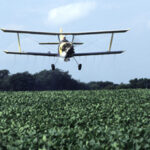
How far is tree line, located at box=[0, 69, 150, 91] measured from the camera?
384 feet

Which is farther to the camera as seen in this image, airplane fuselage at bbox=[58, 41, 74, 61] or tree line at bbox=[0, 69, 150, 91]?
tree line at bbox=[0, 69, 150, 91]

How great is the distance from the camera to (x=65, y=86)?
12444 cm

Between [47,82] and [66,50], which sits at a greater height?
[47,82]

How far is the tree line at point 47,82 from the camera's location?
117125 millimetres

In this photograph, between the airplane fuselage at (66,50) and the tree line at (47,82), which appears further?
the tree line at (47,82)

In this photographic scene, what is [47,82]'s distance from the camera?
13650cm

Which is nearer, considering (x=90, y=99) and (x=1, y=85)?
(x=90, y=99)

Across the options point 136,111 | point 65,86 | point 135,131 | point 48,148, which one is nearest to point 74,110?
point 136,111

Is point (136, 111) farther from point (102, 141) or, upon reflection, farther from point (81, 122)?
point (102, 141)

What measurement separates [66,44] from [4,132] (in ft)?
117

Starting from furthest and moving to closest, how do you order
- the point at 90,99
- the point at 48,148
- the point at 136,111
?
the point at 90,99
the point at 136,111
the point at 48,148

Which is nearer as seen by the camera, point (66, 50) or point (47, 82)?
point (66, 50)

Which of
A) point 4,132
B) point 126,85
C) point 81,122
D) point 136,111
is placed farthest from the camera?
point 126,85

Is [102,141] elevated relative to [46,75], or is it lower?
lower
